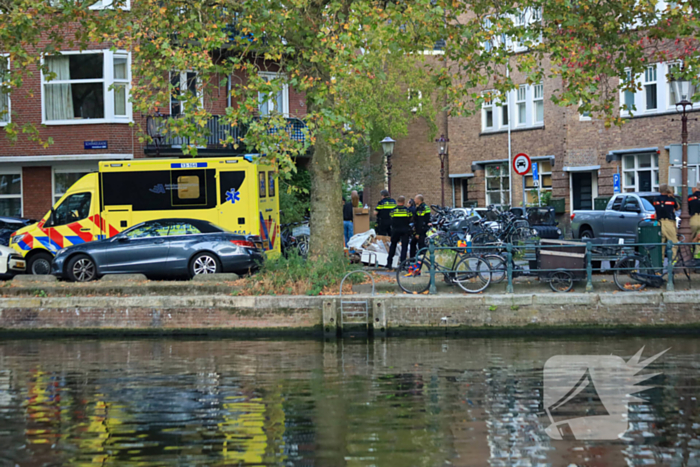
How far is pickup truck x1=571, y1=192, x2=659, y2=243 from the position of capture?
77.8 ft

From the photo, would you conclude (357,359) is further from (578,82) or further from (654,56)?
(654,56)

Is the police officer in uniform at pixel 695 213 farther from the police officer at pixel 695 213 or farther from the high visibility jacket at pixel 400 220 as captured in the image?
the high visibility jacket at pixel 400 220

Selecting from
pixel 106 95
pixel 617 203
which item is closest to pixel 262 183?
pixel 106 95

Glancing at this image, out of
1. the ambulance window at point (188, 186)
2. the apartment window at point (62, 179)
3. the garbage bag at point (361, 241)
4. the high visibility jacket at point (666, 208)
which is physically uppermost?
the apartment window at point (62, 179)

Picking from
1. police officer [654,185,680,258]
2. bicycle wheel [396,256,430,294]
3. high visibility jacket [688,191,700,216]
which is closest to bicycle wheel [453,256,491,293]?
bicycle wheel [396,256,430,294]

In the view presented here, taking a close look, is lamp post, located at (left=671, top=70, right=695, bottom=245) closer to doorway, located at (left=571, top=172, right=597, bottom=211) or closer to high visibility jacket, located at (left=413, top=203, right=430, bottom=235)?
high visibility jacket, located at (left=413, top=203, right=430, bottom=235)

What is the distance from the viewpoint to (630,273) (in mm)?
15094

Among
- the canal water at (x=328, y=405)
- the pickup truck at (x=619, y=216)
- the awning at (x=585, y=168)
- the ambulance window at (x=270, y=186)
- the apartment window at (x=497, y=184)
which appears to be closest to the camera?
the canal water at (x=328, y=405)

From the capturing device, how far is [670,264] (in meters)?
14.7

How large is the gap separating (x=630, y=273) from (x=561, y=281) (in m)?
1.18

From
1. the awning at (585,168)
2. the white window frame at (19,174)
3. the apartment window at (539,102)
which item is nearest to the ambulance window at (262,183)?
the white window frame at (19,174)

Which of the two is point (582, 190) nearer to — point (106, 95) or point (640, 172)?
point (640, 172)

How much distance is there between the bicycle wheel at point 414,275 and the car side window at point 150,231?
5.17 m

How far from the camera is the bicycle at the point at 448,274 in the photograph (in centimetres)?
1538
